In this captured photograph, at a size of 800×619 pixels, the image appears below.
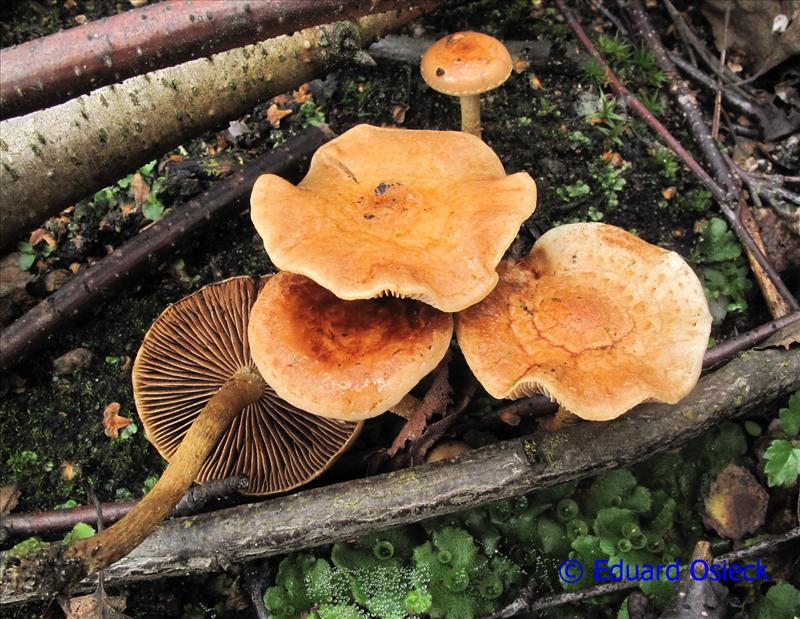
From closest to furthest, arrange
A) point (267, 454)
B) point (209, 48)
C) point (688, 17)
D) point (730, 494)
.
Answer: point (209, 48)
point (730, 494)
point (267, 454)
point (688, 17)

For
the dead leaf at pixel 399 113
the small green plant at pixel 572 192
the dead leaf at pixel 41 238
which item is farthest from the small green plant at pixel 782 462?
the dead leaf at pixel 41 238

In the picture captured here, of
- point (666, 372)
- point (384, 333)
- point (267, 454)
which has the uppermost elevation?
point (384, 333)

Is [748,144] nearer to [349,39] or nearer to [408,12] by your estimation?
[408,12]

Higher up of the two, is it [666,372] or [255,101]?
[255,101]

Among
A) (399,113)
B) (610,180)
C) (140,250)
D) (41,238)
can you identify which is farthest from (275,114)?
(610,180)

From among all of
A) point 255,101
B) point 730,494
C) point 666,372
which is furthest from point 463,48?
point 730,494

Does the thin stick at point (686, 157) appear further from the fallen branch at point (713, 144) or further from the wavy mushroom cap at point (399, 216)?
the wavy mushroom cap at point (399, 216)

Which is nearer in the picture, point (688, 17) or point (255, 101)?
point (255, 101)
